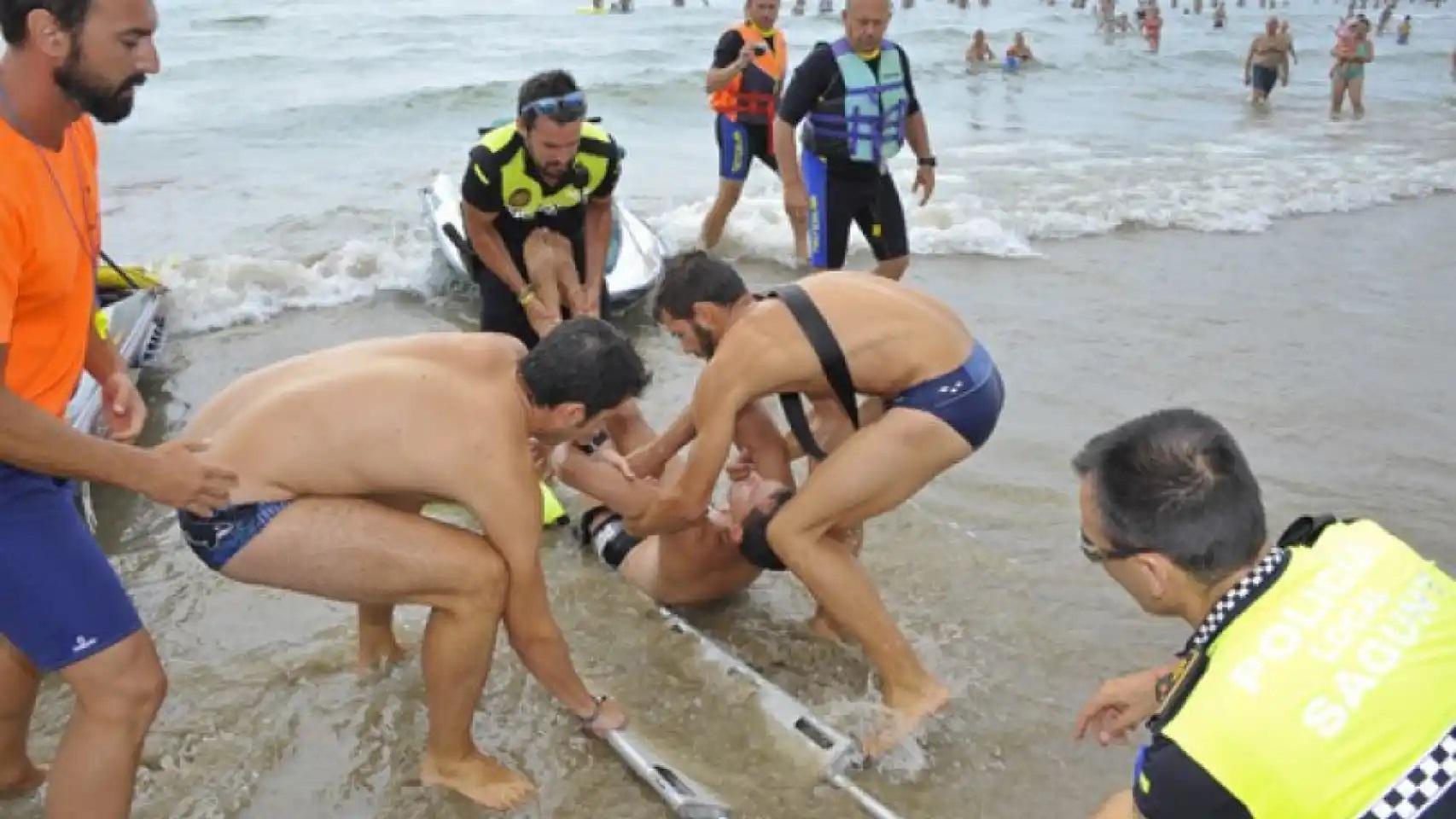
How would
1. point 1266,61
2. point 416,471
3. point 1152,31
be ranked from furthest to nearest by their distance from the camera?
point 1152,31, point 1266,61, point 416,471

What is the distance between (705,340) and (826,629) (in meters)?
1.12

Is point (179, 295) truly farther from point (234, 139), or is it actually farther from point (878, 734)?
point (234, 139)

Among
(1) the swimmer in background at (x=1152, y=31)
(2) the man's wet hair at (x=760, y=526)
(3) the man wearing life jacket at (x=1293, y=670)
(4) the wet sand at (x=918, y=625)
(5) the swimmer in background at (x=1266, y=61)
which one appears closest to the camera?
(3) the man wearing life jacket at (x=1293, y=670)

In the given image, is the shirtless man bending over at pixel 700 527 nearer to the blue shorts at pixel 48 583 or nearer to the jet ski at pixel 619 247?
the blue shorts at pixel 48 583

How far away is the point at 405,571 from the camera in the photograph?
9.93 feet

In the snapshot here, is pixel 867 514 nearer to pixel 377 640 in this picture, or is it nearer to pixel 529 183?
pixel 377 640

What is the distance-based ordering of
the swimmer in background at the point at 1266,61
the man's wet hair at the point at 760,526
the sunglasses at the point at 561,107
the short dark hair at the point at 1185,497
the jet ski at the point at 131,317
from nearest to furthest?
the short dark hair at the point at 1185,497, the man's wet hair at the point at 760,526, the sunglasses at the point at 561,107, the jet ski at the point at 131,317, the swimmer in background at the point at 1266,61

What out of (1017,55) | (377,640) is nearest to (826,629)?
(377,640)

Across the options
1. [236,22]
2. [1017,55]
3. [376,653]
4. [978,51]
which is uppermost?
[236,22]

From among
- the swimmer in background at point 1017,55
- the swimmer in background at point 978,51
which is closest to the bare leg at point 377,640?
the swimmer in background at point 1017,55

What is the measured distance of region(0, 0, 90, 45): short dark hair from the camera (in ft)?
7.70

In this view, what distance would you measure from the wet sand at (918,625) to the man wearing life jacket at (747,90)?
2.18 metres

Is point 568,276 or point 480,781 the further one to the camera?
point 568,276

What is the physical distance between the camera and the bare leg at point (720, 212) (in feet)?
30.1
